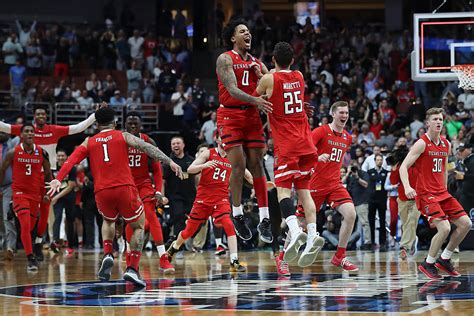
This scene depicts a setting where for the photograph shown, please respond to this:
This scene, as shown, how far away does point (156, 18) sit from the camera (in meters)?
35.8

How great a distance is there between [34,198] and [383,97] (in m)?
11.4

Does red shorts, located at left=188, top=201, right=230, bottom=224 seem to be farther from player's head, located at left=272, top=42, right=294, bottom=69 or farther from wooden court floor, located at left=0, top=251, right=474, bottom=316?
player's head, located at left=272, top=42, right=294, bottom=69

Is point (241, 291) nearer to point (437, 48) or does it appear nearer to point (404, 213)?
point (404, 213)

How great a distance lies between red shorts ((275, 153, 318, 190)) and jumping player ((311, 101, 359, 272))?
2673mm

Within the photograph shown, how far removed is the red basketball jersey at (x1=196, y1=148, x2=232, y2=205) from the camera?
52.5 feet

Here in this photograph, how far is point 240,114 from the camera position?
38.5 feet

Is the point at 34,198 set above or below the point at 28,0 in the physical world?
below

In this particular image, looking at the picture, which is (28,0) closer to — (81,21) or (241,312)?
(81,21)

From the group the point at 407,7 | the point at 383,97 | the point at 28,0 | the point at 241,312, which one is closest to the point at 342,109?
the point at 241,312

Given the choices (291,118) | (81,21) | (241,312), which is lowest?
(241,312)

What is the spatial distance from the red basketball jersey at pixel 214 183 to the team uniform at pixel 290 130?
13.7 feet

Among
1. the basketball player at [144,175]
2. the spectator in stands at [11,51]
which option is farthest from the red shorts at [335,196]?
the spectator in stands at [11,51]

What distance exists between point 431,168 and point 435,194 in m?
0.36

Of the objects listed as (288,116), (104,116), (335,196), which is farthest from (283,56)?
(335,196)
